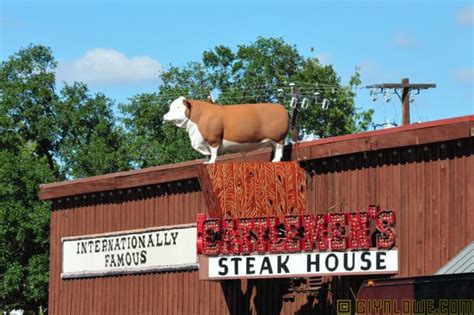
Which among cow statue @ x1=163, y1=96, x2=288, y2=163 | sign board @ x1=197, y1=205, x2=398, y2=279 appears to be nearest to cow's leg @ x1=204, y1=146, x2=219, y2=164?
cow statue @ x1=163, y1=96, x2=288, y2=163

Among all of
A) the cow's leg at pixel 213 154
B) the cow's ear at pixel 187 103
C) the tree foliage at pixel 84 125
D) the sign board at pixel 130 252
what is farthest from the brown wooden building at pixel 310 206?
the tree foliage at pixel 84 125

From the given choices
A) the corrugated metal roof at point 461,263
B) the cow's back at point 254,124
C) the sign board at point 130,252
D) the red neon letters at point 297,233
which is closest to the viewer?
the corrugated metal roof at point 461,263

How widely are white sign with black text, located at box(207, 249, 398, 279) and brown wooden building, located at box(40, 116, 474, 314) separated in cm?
103

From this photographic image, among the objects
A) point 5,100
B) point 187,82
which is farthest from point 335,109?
point 5,100

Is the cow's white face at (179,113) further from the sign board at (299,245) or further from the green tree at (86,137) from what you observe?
the green tree at (86,137)

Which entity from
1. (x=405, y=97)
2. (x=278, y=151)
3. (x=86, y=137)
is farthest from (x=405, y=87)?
(x=278, y=151)

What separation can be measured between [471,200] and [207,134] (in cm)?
623

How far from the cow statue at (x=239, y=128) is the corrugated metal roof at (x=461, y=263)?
531 centimetres

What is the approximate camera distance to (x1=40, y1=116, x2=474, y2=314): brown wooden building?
73.4 ft

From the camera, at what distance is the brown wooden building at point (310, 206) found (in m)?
22.4

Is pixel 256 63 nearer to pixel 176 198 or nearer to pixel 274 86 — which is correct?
pixel 274 86

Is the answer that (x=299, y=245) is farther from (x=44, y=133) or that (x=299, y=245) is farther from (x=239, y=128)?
(x=44, y=133)

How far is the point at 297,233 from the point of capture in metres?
23.2

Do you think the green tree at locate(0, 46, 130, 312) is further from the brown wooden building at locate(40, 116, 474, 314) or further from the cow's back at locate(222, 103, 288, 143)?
the cow's back at locate(222, 103, 288, 143)
